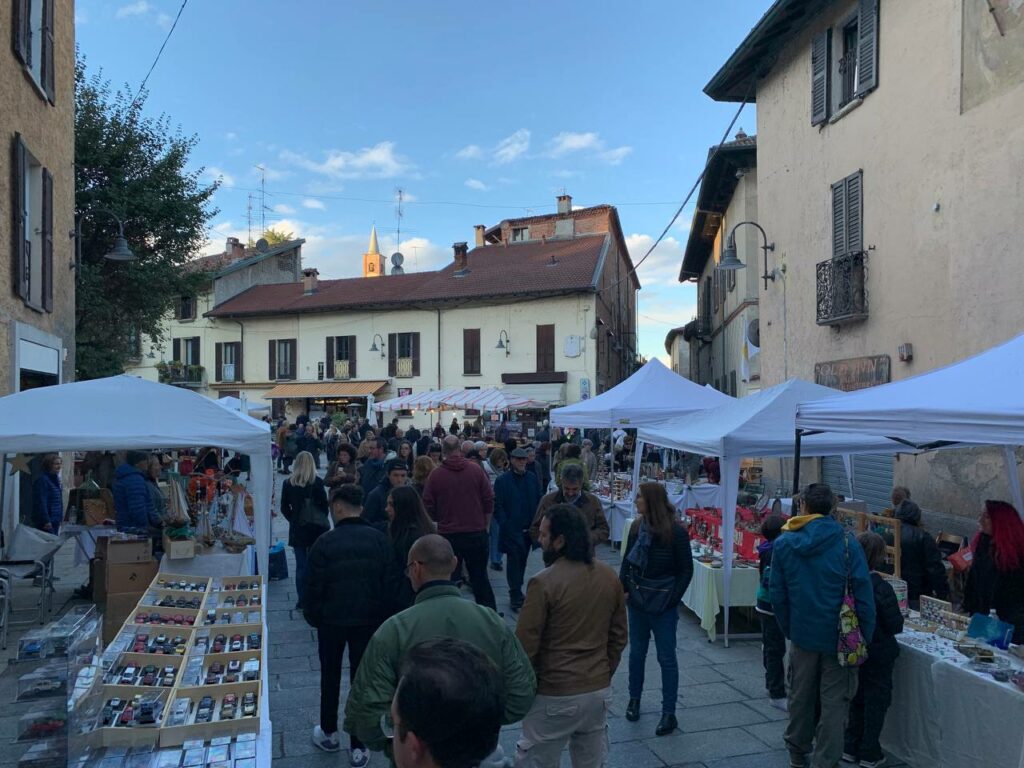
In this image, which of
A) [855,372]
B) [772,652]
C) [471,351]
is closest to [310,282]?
[471,351]

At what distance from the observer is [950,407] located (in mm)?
4336

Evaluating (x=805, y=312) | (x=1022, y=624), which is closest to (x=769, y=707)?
(x=1022, y=624)

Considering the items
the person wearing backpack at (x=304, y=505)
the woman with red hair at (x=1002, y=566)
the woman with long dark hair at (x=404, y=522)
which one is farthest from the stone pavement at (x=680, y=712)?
the woman with red hair at (x=1002, y=566)

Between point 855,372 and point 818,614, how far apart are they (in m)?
7.84

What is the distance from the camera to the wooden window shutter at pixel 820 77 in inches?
465

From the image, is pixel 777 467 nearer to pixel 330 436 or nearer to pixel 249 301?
pixel 330 436

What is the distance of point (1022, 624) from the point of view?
15.4 feet

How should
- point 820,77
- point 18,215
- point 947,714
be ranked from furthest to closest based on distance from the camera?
point 820,77 < point 18,215 < point 947,714

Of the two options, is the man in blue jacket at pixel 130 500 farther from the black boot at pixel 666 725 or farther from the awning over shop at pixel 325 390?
the awning over shop at pixel 325 390

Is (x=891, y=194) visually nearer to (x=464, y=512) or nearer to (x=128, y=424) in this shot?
(x=464, y=512)

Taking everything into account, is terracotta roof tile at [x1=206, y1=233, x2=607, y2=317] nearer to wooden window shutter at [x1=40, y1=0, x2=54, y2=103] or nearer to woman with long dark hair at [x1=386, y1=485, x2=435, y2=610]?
wooden window shutter at [x1=40, y1=0, x2=54, y2=103]

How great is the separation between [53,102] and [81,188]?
6.22 meters

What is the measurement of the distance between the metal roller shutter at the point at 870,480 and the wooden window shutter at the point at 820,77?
5378 millimetres

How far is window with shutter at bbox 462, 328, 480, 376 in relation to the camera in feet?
106
